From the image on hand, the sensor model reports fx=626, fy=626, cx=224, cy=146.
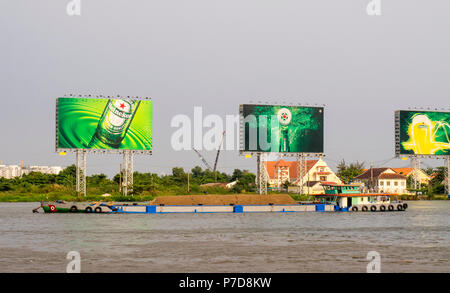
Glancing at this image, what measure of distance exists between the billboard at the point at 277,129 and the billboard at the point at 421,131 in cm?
1871

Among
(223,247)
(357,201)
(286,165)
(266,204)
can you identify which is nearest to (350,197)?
(357,201)

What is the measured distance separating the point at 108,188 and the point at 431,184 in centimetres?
7378

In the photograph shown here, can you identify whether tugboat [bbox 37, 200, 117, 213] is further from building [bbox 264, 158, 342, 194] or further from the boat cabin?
building [bbox 264, 158, 342, 194]

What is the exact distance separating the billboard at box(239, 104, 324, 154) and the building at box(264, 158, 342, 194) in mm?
33947

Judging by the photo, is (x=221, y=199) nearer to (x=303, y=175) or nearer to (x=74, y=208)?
(x=74, y=208)

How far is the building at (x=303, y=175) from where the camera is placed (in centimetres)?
12700

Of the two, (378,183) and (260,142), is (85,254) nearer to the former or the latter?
(260,142)

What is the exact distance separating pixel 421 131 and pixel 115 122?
50.1m

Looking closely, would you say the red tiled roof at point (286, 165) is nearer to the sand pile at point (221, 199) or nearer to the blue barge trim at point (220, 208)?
the sand pile at point (221, 199)

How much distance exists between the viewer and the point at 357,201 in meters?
80.4

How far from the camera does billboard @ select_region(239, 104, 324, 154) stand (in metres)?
89.7

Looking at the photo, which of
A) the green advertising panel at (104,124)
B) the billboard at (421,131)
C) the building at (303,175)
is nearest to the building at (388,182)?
the building at (303,175)

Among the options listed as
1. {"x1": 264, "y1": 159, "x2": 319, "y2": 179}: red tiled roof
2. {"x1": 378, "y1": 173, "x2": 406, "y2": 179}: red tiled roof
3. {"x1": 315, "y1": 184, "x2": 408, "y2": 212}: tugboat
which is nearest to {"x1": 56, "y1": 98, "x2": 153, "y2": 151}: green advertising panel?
{"x1": 315, "y1": 184, "x2": 408, "y2": 212}: tugboat
